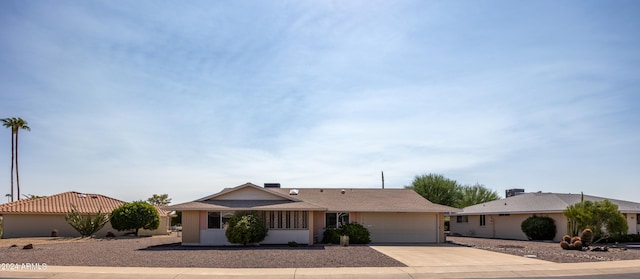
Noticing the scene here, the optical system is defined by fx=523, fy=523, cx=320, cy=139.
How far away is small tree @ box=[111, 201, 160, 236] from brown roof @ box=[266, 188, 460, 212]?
34.9 feet

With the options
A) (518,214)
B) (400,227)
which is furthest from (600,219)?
(400,227)

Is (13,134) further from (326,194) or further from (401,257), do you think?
(401,257)

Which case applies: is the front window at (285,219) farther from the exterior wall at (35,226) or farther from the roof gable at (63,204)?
the roof gable at (63,204)

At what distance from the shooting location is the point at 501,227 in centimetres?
3969

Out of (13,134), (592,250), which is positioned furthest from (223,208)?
(13,134)

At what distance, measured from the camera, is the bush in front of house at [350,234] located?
96.8 ft

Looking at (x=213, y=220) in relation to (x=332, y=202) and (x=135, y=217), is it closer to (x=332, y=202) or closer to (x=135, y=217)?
(x=332, y=202)

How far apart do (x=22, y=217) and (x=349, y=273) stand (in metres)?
31.6

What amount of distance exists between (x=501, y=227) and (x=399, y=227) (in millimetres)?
11795

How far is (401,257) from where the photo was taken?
70.0ft

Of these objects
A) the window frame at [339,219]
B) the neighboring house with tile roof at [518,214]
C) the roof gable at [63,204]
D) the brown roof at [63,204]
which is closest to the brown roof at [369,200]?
the window frame at [339,219]

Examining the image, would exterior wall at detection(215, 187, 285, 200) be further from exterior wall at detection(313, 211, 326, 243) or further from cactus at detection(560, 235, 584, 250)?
cactus at detection(560, 235, 584, 250)

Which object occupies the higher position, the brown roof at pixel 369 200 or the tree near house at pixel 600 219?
the brown roof at pixel 369 200

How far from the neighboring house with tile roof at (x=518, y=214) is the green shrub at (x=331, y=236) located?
1188cm
